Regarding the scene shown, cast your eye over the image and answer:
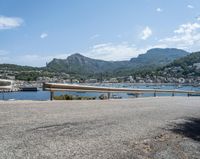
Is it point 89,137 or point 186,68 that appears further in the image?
point 186,68

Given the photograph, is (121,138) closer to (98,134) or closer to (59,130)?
(98,134)

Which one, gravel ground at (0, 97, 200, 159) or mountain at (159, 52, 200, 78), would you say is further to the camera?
mountain at (159, 52, 200, 78)

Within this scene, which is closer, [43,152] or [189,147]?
[43,152]

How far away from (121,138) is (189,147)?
5.20 feet

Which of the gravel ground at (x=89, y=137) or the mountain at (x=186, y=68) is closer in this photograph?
the gravel ground at (x=89, y=137)

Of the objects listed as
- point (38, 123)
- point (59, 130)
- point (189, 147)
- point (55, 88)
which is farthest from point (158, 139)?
point (55, 88)

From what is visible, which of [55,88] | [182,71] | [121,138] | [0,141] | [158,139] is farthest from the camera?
[182,71]

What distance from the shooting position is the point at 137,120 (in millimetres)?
10680

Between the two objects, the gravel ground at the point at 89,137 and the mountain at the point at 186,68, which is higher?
the mountain at the point at 186,68

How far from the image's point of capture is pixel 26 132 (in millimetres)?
7152

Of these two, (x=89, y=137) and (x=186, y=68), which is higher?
(x=186, y=68)

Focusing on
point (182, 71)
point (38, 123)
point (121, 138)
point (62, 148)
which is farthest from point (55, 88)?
point (182, 71)

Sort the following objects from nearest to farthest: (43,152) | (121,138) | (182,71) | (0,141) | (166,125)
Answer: (43,152) → (0,141) → (121,138) → (166,125) → (182,71)

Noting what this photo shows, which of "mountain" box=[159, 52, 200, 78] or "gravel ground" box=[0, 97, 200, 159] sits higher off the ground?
"mountain" box=[159, 52, 200, 78]
